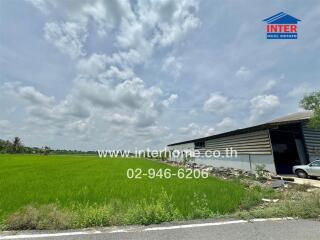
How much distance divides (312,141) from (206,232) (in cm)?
1725

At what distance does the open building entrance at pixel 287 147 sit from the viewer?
19406mm

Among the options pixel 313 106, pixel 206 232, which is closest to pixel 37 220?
pixel 206 232

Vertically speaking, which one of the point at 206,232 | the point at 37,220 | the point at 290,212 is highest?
the point at 290,212

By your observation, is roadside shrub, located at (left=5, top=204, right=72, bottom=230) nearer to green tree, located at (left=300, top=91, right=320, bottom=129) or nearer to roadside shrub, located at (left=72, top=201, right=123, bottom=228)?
roadside shrub, located at (left=72, top=201, right=123, bottom=228)

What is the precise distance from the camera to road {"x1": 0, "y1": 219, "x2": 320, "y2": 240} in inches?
194

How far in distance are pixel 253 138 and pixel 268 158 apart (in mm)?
→ 2634

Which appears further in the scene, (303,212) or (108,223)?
(303,212)

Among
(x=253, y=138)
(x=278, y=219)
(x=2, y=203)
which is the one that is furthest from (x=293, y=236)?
(x=253, y=138)

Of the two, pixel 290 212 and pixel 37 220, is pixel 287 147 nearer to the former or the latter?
pixel 290 212

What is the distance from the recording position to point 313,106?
17266mm

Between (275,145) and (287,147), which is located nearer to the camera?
(275,145)

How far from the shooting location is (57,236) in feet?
16.6

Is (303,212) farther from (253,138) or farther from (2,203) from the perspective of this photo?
(253,138)

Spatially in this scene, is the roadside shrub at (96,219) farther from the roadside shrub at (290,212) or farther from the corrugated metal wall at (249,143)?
the corrugated metal wall at (249,143)
